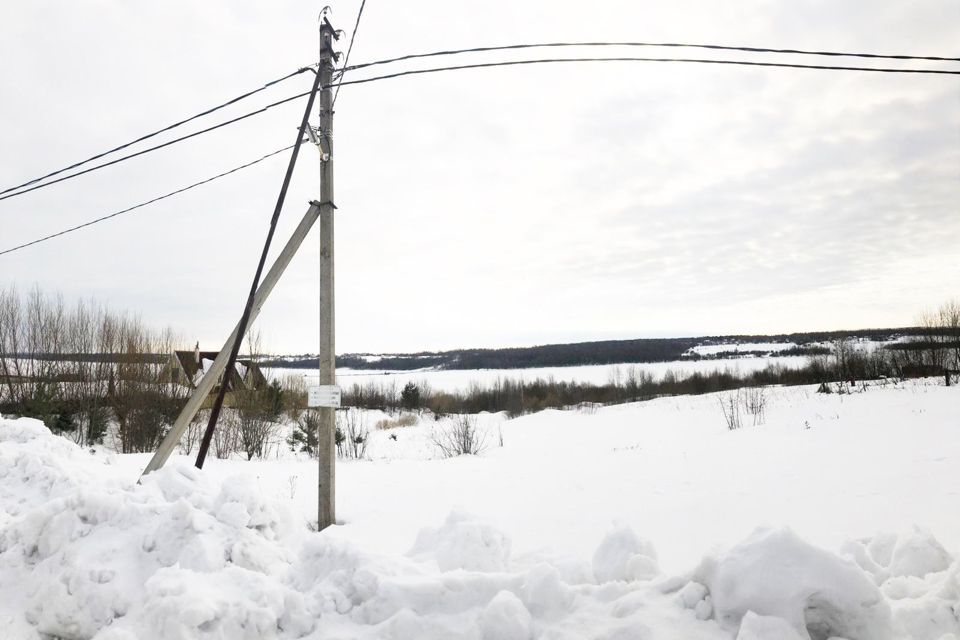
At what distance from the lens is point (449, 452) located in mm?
15500

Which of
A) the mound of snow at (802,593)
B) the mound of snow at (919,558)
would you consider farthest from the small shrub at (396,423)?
the mound of snow at (802,593)

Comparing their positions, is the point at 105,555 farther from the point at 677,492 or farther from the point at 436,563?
the point at 677,492

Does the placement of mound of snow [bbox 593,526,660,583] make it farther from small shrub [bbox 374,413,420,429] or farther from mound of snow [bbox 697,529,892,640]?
small shrub [bbox 374,413,420,429]

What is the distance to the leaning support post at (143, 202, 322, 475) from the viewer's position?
5.12m

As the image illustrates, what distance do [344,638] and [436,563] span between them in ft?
3.16

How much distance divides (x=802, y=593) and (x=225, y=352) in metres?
4.98

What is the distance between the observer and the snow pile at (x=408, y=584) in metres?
2.43

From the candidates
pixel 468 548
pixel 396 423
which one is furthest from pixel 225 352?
pixel 396 423

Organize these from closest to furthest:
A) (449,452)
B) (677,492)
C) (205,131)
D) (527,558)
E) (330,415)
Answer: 1. (527,558)
2. (330,415)
3. (205,131)
4. (677,492)
5. (449,452)

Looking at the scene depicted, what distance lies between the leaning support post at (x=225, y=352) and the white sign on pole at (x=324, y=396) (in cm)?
91

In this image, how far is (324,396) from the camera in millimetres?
5371

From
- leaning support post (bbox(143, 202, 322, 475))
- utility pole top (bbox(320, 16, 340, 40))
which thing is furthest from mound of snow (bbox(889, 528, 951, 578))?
utility pole top (bbox(320, 16, 340, 40))

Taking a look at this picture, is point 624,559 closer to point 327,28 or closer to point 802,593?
point 802,593

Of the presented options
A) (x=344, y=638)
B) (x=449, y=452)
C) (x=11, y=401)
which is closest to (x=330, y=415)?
(x=344, y=638)
